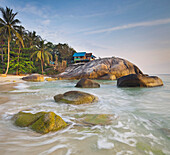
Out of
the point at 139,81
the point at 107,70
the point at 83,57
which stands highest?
the point at 83,57

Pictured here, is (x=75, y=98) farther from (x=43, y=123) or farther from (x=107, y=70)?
(x=107, y=70)

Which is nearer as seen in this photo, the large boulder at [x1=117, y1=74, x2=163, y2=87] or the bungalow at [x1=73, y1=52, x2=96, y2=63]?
the large boulder at [x1=117, y1=74, x2=163, y2=87]

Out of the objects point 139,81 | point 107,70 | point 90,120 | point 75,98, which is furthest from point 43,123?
point 107,70

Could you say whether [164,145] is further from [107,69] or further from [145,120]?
[107,69]

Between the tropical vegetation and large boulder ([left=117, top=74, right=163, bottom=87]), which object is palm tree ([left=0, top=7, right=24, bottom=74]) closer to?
the tropical vegetation

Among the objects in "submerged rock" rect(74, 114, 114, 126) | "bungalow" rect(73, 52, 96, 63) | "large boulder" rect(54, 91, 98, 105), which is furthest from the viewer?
"bungalow" rect(73, 52, 96, 63)

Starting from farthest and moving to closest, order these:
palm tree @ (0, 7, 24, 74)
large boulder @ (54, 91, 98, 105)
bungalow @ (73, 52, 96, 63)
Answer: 1. bungalow @ (73, 52, 96, 63)
2. palm tree @ (0, 7, 24, 74)
3. large boulder @ (54, 91, 98, 105)

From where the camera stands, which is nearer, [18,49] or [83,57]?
[18,49]

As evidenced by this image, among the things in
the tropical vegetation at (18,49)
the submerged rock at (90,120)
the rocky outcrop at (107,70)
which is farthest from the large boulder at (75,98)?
the tropical vegetation at (18,49)

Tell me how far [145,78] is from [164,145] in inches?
303

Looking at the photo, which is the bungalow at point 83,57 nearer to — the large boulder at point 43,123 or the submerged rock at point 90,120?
the submerged rock at point 90,120

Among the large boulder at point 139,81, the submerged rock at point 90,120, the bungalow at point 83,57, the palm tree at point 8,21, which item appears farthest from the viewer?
the bungalow at point 83,57

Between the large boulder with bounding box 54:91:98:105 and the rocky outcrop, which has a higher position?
the rocky outcrop

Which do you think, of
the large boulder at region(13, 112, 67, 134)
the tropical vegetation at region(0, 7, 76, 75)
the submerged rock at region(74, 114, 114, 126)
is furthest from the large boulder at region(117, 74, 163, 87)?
the tropical vegetation at region(0, 7, 76, 75)
